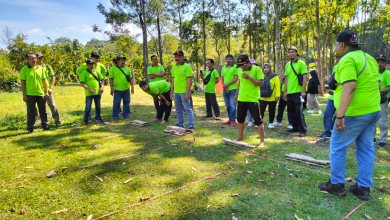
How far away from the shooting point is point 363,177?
298cm

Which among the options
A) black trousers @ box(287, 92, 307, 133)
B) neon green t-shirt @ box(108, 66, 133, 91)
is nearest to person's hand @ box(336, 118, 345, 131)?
black trousers @ box(287, 92, 307, 133)

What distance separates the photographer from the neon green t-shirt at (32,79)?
20.4 feet

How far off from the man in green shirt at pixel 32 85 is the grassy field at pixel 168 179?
32.9 inches

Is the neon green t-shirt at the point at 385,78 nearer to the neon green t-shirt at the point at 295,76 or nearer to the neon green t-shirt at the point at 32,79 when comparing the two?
the neon green t-shirt at the point at 295,76

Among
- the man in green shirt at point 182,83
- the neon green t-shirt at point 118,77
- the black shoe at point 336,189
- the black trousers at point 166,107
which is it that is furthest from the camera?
the neon green t-shirt at point 118,77

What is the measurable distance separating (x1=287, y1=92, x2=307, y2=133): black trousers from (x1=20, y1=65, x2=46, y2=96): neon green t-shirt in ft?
22.8

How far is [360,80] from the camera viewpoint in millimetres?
2789

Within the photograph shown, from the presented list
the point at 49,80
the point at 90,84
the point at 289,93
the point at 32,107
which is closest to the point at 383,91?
the point at 289,93

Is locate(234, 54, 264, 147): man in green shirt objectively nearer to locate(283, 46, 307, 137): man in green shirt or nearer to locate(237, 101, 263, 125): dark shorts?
locate(237, 101, 263, 125): dark shorts

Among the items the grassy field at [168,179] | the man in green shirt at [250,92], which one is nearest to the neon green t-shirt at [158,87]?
the grassy field at [168,179]

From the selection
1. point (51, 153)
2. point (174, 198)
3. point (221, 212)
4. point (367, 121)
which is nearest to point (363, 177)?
point (367, 121)

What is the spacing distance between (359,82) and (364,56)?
33cm

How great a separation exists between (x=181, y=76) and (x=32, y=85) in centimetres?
409

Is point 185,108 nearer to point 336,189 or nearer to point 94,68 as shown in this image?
point 94,68
